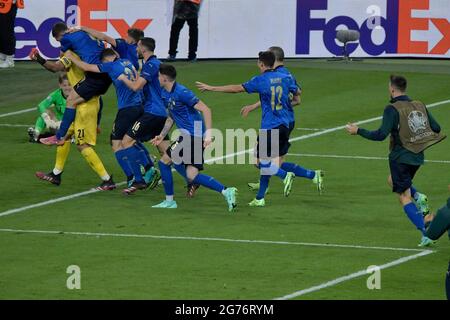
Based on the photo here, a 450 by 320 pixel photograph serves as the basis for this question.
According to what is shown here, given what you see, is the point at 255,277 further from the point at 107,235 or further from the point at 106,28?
the point at 106,28

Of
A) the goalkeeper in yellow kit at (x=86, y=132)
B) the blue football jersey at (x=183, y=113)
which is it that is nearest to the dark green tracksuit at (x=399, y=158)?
the blue football jersey at (x=183, y=113)

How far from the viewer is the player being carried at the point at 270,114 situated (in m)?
19.9

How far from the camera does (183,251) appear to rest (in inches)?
675

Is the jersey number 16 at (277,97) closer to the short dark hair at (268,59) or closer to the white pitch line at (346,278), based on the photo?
the short dark hair at (268,59)

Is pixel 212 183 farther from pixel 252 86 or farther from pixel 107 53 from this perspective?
pixel 107 53

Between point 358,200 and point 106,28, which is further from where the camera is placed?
point 106,28

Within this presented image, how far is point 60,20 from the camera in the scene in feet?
110

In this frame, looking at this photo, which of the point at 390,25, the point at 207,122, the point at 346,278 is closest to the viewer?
the point at 346,278

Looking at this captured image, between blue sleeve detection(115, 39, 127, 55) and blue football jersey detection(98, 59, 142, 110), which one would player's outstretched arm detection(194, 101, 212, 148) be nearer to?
blue football jersey detection(98, 59, 142, 110)

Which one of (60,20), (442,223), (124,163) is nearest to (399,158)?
(442,223)

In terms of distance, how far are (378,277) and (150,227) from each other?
414 centimetres

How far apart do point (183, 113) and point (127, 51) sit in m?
3.07
